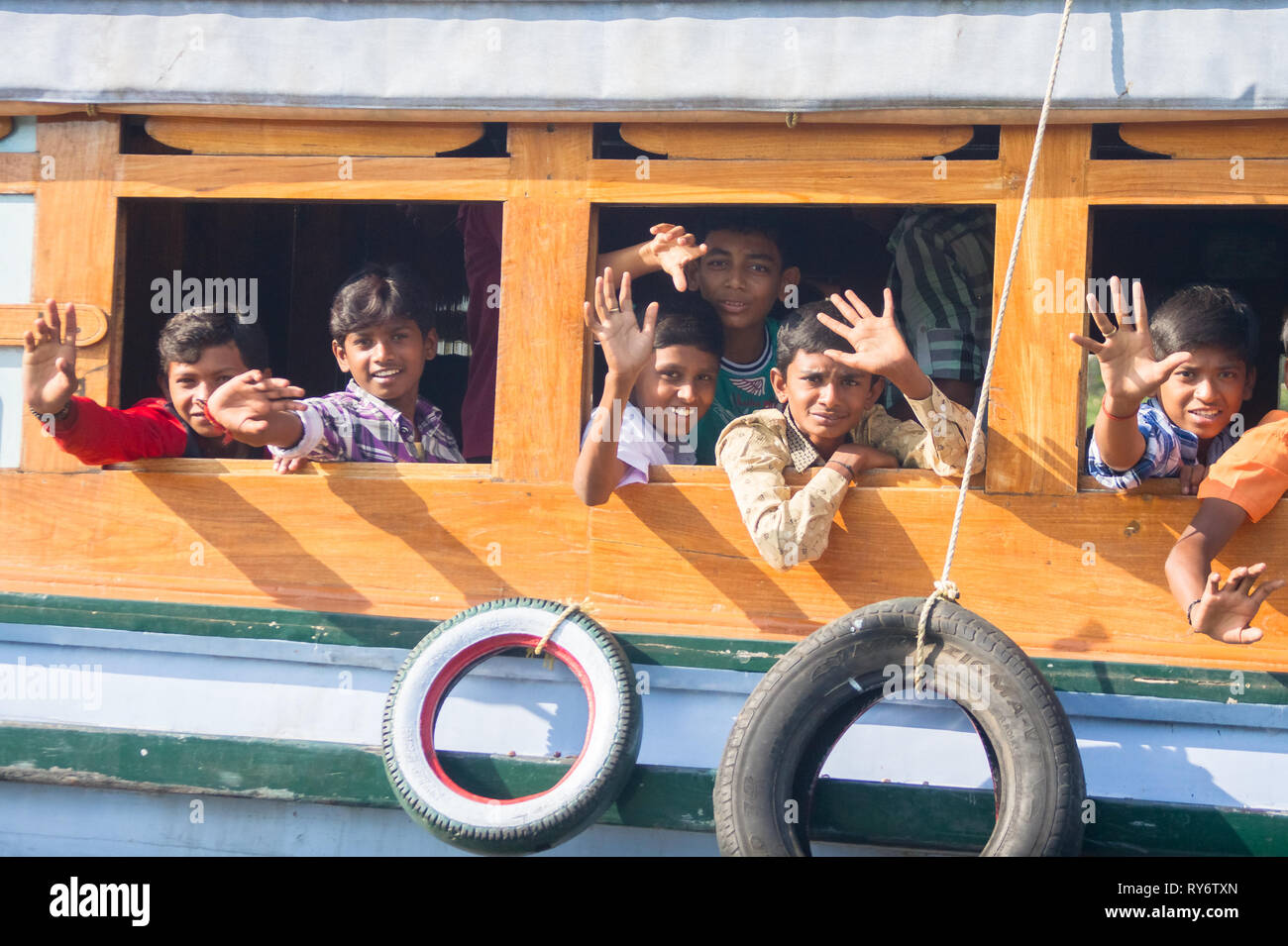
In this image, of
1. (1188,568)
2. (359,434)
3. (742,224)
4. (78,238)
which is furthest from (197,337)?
(1188,568)

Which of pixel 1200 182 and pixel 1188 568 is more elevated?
pixel 1200 182

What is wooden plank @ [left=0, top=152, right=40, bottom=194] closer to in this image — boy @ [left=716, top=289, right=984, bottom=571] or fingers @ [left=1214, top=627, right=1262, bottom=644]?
boy @ [left=716, top=289, right=984, bottom=571]

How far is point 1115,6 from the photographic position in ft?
10.2

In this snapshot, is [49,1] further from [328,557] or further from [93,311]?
[328,557]

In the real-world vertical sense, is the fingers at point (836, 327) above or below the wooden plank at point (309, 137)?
below

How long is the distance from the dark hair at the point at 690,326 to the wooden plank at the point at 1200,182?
45.0 inches

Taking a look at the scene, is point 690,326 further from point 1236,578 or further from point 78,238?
point 78,238

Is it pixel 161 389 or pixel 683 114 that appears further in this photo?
pixel 161 389

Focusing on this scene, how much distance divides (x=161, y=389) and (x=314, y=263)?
Answer: 1263mm

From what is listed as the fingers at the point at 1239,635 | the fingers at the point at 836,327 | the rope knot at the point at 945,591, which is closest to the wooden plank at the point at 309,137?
the fingers at the point at 836,327

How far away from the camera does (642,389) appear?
147 inches
